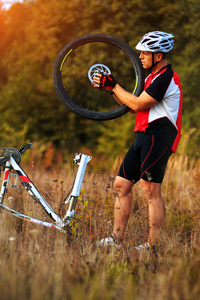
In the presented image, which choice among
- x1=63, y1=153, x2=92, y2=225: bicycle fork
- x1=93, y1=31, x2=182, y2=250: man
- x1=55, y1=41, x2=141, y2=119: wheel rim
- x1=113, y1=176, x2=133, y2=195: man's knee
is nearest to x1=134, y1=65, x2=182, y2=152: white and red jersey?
x1=93, y1=31, x2=182, y2=250: man

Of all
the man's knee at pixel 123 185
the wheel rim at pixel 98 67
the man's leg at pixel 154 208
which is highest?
the wheel rim at pixel 98 67

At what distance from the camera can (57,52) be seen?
34.6ft

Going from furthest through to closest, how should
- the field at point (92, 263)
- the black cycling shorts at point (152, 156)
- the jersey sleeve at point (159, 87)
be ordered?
1. the black cycling shorts at point (152, 156)
2. the jersey sleeve at point (159, 87)
3. the field at point (92, 263)

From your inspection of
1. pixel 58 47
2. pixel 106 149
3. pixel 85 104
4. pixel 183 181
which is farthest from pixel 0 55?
pixel 183 181

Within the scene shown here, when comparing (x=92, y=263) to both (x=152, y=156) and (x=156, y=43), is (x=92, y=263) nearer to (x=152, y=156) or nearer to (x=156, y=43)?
(x=152, y=156)

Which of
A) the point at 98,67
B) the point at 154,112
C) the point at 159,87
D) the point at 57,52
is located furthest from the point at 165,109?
the point at 57,52

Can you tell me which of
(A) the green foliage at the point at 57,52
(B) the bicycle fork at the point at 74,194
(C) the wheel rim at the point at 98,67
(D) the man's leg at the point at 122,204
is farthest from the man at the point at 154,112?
(A) the green foliage at the point at 57,52

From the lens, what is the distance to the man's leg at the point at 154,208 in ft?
11.1

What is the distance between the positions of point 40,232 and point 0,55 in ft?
30.4

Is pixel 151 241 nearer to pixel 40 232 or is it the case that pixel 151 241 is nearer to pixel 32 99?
pixel 40 232

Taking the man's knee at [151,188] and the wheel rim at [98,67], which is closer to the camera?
the man's knee at [151,188]

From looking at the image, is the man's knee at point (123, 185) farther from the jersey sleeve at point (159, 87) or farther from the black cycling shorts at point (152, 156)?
the jersey sleeve at point (159, 87)

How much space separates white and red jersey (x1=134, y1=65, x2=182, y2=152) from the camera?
10.6 feet

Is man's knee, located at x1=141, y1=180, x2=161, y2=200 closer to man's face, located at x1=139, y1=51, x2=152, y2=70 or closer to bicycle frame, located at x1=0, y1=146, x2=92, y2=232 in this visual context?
bicycle frame, located at x1=0, y1=146, x2=92, y2=232
